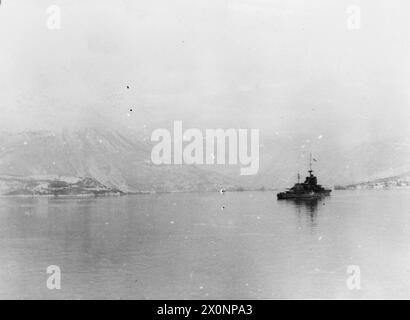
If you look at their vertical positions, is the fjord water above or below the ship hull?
below

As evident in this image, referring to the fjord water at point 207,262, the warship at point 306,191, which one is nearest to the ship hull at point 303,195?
the warship at point 306,191

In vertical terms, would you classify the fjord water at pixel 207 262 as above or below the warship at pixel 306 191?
below

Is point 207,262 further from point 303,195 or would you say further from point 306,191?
point 306,191

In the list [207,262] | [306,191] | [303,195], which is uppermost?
[306,191]

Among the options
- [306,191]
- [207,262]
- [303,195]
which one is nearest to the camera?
[207,262]

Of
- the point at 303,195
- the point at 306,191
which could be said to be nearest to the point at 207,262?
the point at 303,195

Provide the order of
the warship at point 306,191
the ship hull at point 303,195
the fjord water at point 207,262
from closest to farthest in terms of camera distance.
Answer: the fjord water at point 207,262
the ship hull at point 303,195
the warship at point 306,191

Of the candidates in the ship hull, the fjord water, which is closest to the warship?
the ship hull

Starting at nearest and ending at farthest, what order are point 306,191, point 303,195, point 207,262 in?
point 207,262, point 303,195, point 306,191

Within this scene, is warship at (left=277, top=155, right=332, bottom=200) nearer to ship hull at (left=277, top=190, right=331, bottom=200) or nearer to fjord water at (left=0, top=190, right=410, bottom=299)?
ship hull at (left=277, top=190, right=331, bottom=200)

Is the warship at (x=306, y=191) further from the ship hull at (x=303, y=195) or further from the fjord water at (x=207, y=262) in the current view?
the fjord water at (x=207, y=262)
